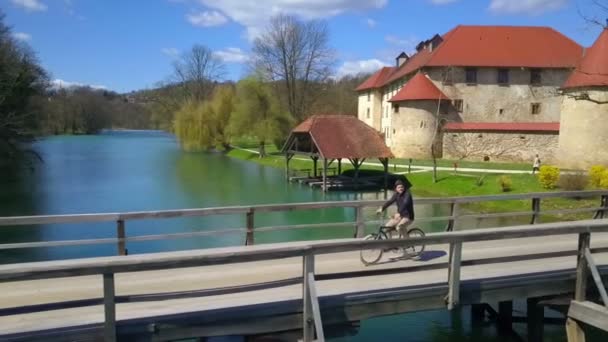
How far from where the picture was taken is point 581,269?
576cm

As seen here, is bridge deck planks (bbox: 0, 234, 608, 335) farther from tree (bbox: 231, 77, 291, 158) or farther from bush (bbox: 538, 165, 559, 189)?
tree (bbox: 231, 77, 291, 158)

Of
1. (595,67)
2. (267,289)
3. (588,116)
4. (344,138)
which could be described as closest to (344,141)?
(344,138)

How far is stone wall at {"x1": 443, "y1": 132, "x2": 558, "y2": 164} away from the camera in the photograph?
114 feet

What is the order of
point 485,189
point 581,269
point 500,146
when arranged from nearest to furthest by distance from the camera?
1. point 581,269
2. point 485,189
3. point 500,146

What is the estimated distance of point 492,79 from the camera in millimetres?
38625

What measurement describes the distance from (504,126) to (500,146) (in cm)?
165

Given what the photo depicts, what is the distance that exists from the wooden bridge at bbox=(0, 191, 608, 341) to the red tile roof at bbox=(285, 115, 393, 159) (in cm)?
1975

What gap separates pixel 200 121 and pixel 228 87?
620 cm

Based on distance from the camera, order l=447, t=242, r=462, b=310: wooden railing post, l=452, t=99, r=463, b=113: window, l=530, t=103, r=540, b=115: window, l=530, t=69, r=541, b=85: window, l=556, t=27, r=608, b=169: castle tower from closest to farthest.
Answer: l=447, t=242, r=462, b=310: wooden railing post, l=556, t=27, r=608, b=169: castle tower, l=530, t=69, r=541, b=85: window, l=530, t=103, r=540, b=115: window, l=452, t=99, r=463, b=113: window

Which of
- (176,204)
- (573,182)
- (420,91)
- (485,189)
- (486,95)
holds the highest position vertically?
(420,91)

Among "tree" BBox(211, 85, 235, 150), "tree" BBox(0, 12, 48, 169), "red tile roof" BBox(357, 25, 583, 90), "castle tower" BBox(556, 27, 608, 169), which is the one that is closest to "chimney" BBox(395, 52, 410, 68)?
"red tile roof" BBox(357, 25, 583, 90)

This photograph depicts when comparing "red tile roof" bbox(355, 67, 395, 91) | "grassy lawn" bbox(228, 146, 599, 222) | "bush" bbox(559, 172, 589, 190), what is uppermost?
"red tile roof" bbox(355, 67, 395, 91)

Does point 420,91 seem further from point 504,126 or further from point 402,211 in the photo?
point 402,211

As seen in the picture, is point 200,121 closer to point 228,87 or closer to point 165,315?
point 228,87
